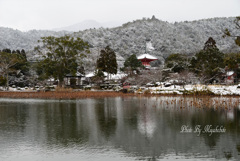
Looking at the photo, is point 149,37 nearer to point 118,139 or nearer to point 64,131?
point 64,131

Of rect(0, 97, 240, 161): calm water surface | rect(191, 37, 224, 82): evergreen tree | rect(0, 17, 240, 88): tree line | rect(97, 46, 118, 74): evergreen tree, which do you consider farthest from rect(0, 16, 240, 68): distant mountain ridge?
rect(0, 97, 240, 161): calm water surface

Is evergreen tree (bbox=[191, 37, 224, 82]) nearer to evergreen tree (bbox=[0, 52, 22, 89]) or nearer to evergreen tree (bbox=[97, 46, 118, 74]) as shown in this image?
evergreen tree (bbox=[97, 46, 118, 74])

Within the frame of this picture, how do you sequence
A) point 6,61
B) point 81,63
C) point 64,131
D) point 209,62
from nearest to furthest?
point 64,131 → point 209,62 → point 81,63 → point 6,61

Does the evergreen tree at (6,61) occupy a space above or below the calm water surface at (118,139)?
above

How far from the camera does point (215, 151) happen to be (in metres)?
8.64

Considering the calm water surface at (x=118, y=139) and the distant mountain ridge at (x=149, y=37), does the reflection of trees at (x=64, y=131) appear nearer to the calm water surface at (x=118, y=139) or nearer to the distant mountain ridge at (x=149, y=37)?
the calm water surface at (x=118, y=139)

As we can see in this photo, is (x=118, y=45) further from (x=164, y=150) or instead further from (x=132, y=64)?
(x=164, y=150)

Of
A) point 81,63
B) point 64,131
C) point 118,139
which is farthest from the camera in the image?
point 81,63

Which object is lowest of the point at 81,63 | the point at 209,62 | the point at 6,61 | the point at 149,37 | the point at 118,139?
the point at 118,139

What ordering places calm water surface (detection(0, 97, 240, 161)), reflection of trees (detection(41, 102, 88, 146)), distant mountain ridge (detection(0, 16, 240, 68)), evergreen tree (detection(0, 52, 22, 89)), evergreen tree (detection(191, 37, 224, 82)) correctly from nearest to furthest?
calm water surface (detection(0, 97, 240, 161)), reflection of trees (detection(41, 102, 88, 146)), evergreen tree (detection(191, 37, 224, 82)), evergreen tree (detection(0, 52, 22, 89)), distant mountain ridge (detection(0, 16, 240, 68))

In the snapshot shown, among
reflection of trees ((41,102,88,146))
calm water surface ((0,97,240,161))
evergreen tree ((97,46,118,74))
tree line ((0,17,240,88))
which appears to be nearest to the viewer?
calm water surface ((0,97,240,161))

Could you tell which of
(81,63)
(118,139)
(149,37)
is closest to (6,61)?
(81,63)

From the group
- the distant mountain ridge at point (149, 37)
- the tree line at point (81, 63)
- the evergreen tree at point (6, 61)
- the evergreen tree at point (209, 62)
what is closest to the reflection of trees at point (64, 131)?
the tree line at point (81, 63)

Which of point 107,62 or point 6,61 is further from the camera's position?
point 107,62
